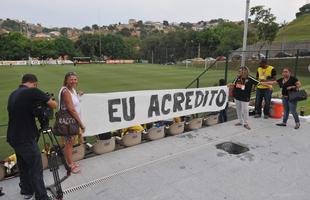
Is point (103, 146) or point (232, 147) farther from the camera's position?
point (232, 147)

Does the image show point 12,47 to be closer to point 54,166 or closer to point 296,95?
point 296,95

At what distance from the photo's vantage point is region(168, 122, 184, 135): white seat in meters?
6.57

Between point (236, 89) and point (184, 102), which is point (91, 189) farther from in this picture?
point (236, 89)

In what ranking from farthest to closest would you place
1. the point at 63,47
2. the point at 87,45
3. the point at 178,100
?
the point at 87,45
the point at 63,47
the point at 178,100

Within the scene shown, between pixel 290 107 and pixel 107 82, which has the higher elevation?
pixel 290 107

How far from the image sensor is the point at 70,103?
4.39 meters

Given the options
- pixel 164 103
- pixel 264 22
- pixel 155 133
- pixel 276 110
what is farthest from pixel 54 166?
pixel 264 22

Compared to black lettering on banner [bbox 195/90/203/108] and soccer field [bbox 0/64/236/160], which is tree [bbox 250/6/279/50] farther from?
black lettering on banner [bbox 195/90/203/108]

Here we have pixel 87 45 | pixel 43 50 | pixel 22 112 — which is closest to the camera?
pixel 22 112

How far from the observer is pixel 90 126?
5.25m

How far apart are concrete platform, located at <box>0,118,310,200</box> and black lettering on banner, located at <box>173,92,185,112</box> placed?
2.28 ft

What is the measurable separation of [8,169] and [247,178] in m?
3.74

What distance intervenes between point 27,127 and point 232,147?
407cm

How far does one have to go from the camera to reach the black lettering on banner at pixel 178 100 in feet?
22.0
